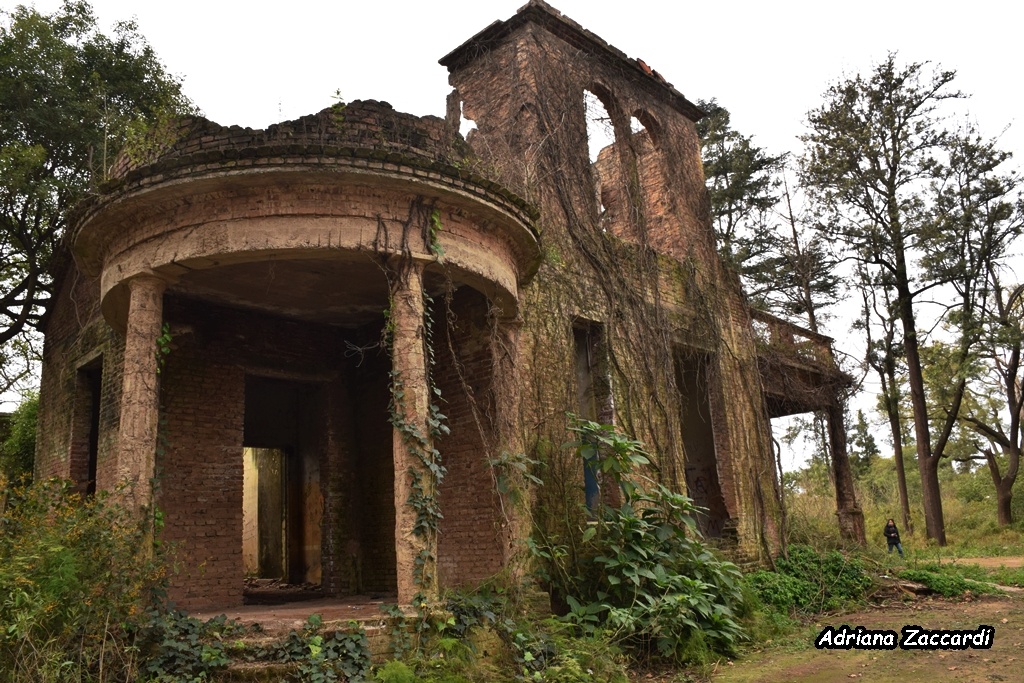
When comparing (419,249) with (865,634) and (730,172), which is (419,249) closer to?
(865,634)

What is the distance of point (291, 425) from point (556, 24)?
7.20 metres

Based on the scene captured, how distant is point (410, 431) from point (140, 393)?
2.35 meters

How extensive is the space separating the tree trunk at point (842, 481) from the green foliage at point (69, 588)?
12704mm

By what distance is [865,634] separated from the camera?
8.81 meters

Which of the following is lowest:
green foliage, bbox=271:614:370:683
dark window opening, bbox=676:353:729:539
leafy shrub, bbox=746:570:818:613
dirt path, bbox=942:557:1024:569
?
dirt path, bbox=942:557:1024:569

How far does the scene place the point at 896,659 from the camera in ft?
24.5

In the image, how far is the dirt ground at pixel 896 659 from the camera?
264 inches

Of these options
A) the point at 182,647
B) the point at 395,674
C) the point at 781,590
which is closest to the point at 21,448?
the point at 182,647

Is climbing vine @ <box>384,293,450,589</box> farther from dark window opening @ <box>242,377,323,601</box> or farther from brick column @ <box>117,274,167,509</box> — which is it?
dark window opening @ <box>242,377,323,601</box>

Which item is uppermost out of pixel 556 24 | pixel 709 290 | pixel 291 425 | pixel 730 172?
pixel 730 172

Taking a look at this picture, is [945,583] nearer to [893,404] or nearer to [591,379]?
[591,379]

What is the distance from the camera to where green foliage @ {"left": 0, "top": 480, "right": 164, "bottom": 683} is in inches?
203

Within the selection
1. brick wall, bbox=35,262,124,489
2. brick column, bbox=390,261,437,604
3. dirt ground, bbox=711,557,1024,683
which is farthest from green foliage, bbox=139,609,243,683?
dirt ground, bbox=711,557,1024,683

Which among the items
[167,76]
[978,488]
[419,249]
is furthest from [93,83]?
[978,488]
